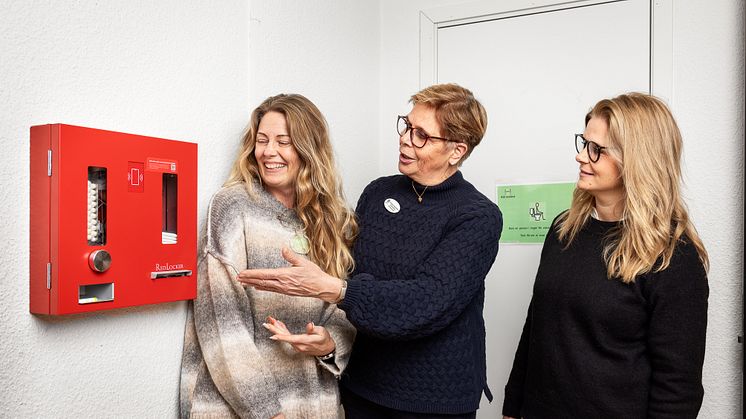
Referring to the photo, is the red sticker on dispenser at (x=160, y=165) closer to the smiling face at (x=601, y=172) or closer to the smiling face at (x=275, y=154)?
the smiling face at (x=275, y=154)

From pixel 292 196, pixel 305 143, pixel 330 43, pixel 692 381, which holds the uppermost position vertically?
pixel 330 43

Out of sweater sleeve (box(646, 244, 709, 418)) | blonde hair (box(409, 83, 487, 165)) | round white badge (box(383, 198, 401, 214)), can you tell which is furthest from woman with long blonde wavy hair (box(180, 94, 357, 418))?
sweater sleeve (box(646, 244, 709, 418))

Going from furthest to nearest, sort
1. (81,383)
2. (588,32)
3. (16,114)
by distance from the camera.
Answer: (588,32) → (81,383) → (16,114)

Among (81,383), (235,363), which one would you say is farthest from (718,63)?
(81,383)

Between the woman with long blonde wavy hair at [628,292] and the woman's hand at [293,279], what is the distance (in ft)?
2.18

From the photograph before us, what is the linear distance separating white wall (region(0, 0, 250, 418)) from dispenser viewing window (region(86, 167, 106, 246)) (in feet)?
0.40

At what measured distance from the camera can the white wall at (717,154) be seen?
2105 millimetres

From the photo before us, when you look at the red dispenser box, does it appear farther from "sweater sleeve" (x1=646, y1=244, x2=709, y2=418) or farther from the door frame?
the door frame

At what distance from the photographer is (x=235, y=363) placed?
154cm

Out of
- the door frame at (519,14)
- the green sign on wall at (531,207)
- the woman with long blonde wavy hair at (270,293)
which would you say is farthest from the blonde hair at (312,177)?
the door frame at (519,14)

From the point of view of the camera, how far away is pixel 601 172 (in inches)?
66.3

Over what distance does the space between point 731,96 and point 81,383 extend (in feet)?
7.15

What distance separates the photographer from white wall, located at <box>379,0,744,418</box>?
6.91 feet

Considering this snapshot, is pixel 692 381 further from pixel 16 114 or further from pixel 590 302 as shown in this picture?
pixel 16 114
